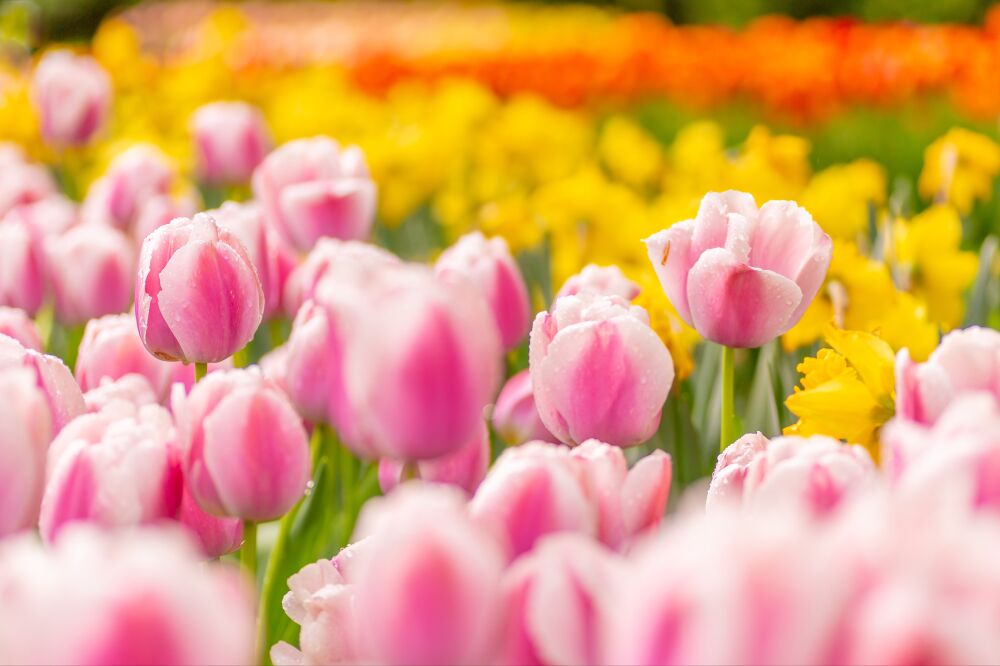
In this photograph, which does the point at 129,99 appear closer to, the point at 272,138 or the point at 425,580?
the point at 272,138

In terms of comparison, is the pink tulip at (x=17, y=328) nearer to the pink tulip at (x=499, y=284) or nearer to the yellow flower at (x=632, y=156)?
the pink tulip at (x=499, y=284)

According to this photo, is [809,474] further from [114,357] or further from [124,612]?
[114,357]

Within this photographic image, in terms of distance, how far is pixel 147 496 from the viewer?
668mm

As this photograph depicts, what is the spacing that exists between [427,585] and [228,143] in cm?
209

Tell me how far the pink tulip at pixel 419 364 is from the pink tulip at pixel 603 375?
183mm

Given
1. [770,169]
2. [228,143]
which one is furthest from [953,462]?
[228,143]

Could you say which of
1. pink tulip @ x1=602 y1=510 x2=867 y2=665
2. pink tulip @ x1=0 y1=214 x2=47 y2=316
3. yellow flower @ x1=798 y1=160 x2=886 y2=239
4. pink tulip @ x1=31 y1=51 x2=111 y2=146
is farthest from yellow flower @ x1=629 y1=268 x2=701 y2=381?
pink tulip @ x1=31 y1=51 x2=111 y2=146

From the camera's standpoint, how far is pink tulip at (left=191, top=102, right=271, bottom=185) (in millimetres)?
2402

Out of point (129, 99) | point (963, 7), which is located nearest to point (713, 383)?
point (129, 99)

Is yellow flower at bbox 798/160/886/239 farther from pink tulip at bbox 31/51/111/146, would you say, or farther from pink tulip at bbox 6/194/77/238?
pink tulip at bbox 31/51/111/146

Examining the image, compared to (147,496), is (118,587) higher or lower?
higher

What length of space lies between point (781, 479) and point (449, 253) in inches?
29.5

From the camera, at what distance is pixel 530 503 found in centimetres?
54

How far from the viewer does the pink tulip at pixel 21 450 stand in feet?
1.94
